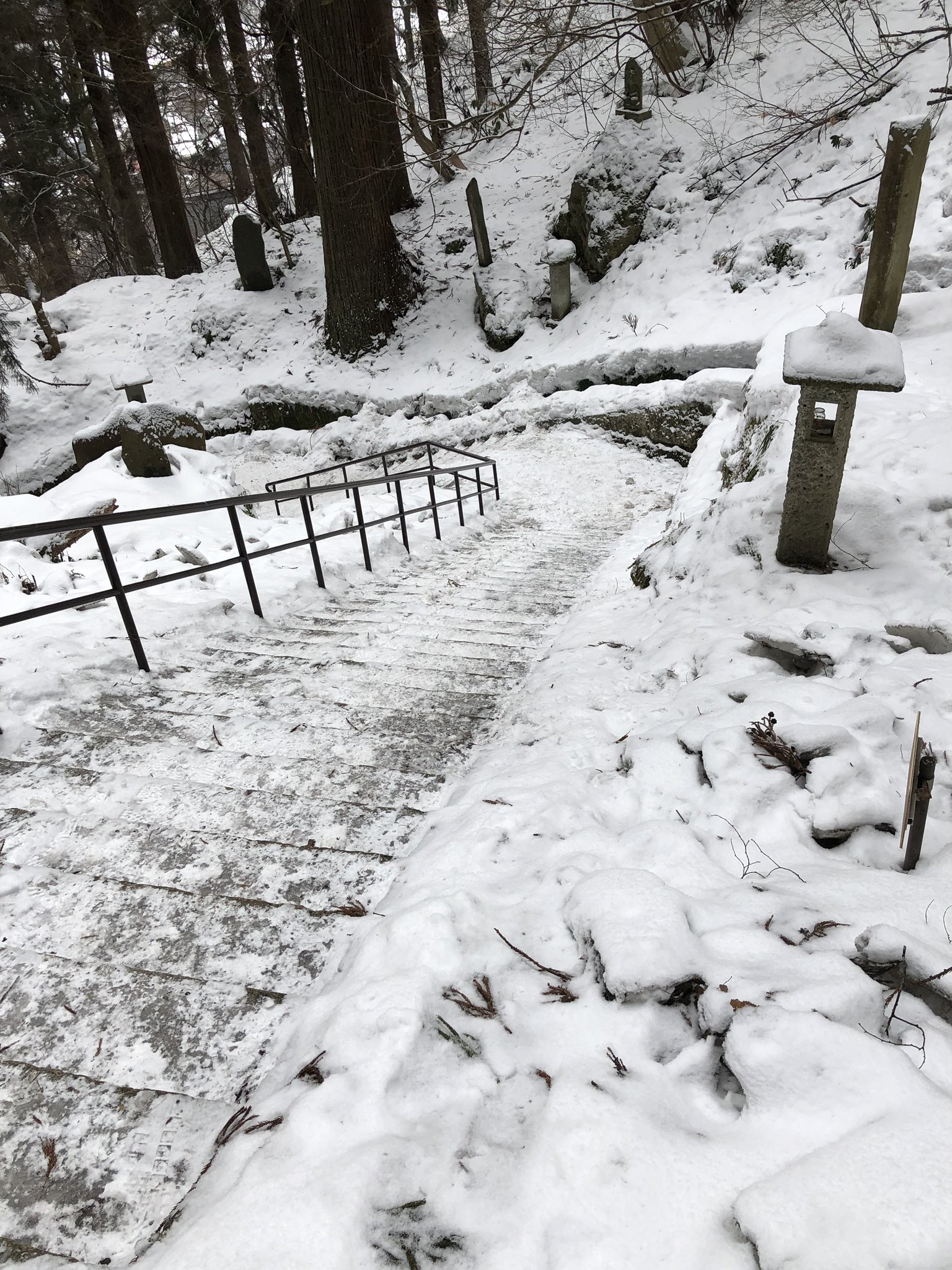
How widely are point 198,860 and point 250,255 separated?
1683cm

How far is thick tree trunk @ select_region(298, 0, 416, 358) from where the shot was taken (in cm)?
1195

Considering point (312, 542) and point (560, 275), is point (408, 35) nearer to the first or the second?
point (560, 275)

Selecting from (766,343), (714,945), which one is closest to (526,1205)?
(714,945)

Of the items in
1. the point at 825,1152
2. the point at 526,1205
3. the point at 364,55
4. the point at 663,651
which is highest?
the point at 364,55

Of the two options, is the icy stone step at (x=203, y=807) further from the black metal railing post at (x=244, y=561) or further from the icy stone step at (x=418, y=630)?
the black metal railing post at (x=244, y=561)

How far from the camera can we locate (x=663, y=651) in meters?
3.77

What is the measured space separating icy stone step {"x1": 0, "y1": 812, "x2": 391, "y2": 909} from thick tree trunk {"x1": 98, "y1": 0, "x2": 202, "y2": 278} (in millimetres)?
19086

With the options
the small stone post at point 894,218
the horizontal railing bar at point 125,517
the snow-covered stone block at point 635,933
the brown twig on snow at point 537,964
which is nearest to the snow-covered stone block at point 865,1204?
the snow-covered stone block at point 635,933

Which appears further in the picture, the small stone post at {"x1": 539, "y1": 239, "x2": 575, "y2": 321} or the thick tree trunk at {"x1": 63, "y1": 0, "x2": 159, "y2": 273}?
the thick tree trunk at {"x1": 63, "y1": 0, "x2": 159, "y2": 273}

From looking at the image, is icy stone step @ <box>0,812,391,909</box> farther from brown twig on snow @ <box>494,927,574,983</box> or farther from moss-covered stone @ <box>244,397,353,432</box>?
moss-covered stone @ <box>244,397,353,432</box>

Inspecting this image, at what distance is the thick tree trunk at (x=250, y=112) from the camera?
16156 mm

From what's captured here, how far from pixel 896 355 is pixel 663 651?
1774 mm

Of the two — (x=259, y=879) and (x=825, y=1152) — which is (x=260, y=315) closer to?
(x=259, y=879)

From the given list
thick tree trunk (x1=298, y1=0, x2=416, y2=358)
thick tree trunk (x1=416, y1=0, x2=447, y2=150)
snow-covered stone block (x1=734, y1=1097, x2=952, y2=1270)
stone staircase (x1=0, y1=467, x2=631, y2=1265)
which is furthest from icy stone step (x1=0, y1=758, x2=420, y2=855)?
thick tree trunk (x1=416, y1=0, x2=447, y2=150)
